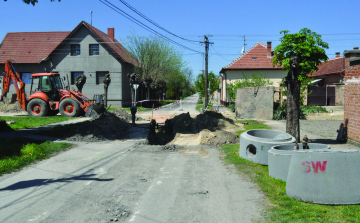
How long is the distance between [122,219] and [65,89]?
21697 millimetres

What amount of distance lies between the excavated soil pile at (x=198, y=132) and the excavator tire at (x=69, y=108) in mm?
7873

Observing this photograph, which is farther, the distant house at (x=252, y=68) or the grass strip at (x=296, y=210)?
the distant house at (x=252, y=68)

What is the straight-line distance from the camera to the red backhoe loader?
77.3ft

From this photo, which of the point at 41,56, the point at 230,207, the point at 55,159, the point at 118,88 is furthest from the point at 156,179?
the point at 41,56

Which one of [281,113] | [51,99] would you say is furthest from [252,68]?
[51,99]

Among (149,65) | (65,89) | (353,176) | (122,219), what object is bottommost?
(122,219)

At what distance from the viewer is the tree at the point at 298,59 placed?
36.8 ft

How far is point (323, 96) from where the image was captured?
36.5 meters

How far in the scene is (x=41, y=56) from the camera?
129 ft

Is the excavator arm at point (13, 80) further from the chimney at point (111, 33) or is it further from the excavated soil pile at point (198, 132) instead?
the chimney at point (111, 33)

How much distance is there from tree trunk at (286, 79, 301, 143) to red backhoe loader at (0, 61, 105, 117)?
14.7 m

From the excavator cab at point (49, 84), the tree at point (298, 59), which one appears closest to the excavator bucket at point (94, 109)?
the excavator cab at point (49, 84)

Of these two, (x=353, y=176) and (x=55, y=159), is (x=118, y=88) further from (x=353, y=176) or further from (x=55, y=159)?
(x=353, y=176)

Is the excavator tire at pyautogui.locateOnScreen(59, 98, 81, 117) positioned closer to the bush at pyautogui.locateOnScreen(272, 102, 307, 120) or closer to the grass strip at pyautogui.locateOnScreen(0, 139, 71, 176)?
the grass strip at pyautogui.locateOnScreen(0, 139, 71, 176)
